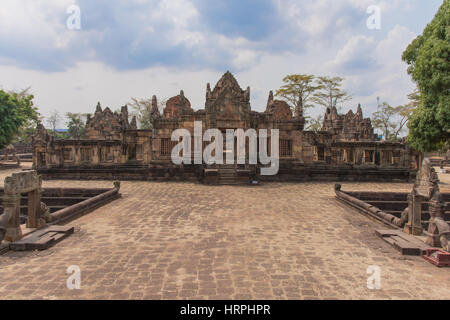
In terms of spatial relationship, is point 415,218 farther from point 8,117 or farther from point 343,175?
point 8,117

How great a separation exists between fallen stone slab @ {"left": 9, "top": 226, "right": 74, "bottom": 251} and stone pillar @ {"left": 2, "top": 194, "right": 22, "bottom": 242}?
0.22m

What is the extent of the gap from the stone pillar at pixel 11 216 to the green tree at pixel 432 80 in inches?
648

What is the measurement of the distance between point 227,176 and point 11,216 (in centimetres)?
1251

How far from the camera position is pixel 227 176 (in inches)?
691

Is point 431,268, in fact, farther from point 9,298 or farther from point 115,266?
point 9,298

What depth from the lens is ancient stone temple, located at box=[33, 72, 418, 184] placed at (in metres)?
18.8

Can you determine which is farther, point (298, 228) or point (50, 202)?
point (50, 202)

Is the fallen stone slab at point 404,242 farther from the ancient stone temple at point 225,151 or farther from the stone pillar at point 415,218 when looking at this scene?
the ancient stone temple at point 225,151

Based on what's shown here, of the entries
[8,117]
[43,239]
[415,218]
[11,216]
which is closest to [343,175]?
[415,218]

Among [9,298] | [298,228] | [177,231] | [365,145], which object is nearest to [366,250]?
[298,228]

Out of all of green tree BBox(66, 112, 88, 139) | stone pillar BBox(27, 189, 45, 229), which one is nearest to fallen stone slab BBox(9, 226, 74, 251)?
stone pillar BBox(27, 189, 45, 229)

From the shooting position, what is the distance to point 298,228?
812 cm

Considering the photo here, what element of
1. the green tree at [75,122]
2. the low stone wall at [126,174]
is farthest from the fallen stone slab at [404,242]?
the green tree at [75,122]
